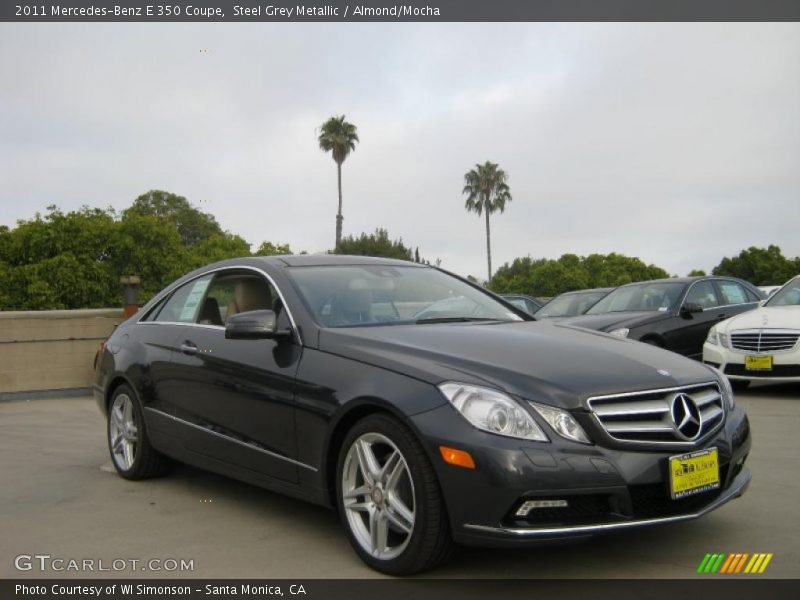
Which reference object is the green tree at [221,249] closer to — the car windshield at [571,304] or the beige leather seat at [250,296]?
the car windshield at [571,304]

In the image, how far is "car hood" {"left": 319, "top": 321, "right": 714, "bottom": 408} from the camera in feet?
12.4

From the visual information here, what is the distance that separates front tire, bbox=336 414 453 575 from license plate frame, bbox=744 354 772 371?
701 centimetres

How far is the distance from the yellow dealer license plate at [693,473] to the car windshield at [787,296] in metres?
7.35

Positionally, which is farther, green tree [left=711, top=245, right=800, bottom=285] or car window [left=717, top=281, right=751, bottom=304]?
green tree [left=711, top=245, right=800, bottom=285]

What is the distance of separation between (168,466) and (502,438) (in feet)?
10.9

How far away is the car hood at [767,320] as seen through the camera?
32.3 ft

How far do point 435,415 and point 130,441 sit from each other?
3255 mm

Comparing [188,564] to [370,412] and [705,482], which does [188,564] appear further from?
[705,482]

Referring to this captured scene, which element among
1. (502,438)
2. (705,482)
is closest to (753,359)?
(705,482)

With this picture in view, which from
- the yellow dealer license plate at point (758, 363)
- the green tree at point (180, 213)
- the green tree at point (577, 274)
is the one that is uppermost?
the green tree at point (180, 213)

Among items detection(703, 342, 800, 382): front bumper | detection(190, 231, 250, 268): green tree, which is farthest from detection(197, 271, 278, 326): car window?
detection(190, 231, 250, 268): green tree

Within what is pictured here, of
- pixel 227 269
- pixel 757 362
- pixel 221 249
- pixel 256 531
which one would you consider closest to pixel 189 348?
pixel 227 269

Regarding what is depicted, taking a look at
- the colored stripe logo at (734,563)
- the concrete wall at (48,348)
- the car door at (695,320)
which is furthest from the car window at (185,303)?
the car door at (695,320)

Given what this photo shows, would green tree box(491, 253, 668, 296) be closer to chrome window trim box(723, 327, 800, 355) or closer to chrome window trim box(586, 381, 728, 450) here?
chrome window trim box(723, 327, 800, 355)
